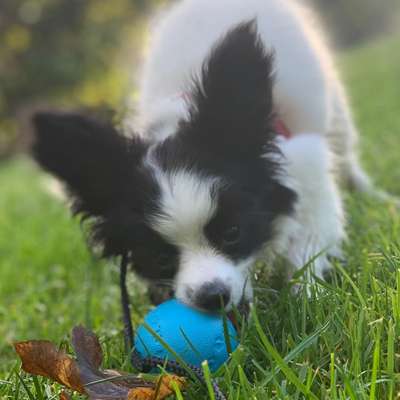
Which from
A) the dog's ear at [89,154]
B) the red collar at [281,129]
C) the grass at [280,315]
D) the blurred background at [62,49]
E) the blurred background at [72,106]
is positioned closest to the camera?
the grass at [280,315]

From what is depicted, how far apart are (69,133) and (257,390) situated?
140 centimetres

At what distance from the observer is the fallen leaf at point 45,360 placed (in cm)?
186

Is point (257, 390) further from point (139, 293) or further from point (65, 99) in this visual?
point (65, 99)

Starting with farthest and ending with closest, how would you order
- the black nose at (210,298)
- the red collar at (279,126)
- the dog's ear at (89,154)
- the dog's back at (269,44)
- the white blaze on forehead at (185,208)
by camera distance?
the dog's back at (269,44), the red collar at (279,126), the dog's ear at (89,154), the white blaze on forehead at (185,208), the black nose at (210,298)

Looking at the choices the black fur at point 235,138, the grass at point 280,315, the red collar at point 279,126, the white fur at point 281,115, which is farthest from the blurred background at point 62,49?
the black fur at point 235,138

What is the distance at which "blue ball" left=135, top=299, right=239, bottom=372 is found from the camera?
2.01m

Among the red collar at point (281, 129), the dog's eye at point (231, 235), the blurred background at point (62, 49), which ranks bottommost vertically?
the dog's eye at point (231, 235)

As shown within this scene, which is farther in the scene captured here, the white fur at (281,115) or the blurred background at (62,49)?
the blurred background at (62,49)

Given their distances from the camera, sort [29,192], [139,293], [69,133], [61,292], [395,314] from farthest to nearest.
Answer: [29,192] → [61,292] → [139,293] → [69,133] → [395,314]

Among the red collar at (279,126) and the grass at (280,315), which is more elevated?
the red collar at (279,126)

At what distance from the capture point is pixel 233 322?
222 centimetres

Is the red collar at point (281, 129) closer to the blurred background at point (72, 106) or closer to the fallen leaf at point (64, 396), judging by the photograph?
the blurred background at point (72, 106)

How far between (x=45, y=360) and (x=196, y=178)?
2.94 feet

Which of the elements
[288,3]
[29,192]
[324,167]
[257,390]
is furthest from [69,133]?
Answer: [29,192]
